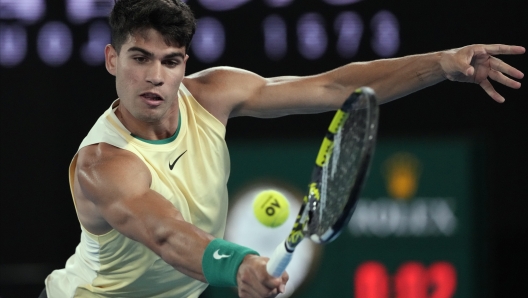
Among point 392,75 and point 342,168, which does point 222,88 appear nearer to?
point 392,75

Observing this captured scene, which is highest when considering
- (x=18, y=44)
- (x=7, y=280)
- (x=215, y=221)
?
(x=18, y=44)

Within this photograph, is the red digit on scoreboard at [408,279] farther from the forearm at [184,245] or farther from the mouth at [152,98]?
the forearm at [184,245]

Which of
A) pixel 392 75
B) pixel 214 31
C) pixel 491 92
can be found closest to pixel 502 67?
pixel 491 92

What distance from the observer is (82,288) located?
11.7 feet

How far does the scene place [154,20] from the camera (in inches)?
127

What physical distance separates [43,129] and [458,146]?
2271 mm

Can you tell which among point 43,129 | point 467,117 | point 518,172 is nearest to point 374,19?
point 467,117

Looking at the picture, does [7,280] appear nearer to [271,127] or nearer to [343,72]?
[271,127]

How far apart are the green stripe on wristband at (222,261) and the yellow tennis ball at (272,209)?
1.83 meters

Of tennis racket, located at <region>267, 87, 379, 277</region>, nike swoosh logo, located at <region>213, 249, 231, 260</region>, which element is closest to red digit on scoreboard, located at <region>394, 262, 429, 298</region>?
tennis racket, located at <region>267, 87, 379, 277</region>

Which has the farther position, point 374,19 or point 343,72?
point 374,19

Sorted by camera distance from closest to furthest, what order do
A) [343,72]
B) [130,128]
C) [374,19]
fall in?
1. [130,128]
2. [343,72]
3. [374,19]

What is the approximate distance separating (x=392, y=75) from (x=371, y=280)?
1.83m

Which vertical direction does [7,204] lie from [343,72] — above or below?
below
